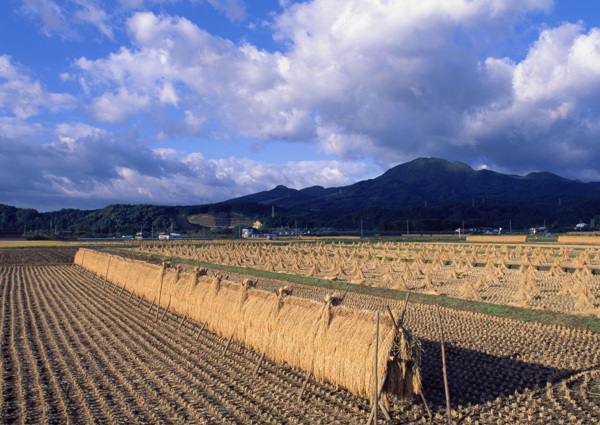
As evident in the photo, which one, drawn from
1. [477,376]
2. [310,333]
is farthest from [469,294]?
[310,333]

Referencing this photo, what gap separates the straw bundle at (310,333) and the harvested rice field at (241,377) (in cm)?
39

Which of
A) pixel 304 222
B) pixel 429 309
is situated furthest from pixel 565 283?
pixel 304 222

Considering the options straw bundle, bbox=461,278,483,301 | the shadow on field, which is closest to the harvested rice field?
the shadow on field

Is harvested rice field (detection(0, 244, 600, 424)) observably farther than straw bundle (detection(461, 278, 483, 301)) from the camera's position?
No

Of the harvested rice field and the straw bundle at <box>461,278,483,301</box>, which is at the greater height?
the straw bundle at <box>461,278,483,301</box>

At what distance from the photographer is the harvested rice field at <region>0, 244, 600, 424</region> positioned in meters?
6.47

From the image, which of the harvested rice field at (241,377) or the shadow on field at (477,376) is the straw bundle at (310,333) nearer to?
the harvested rice field at (241,377)

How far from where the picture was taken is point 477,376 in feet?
26.1

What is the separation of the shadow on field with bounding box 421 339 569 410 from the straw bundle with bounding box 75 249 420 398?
112 cm

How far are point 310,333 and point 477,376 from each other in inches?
130

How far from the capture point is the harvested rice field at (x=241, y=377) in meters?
6.47

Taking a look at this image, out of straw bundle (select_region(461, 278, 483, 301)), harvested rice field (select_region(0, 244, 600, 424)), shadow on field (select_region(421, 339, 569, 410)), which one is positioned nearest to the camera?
harvested rice field (select_region(0, 244, 600, 424))

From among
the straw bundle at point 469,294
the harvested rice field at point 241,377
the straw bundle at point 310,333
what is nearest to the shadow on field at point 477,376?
the harvested rice field at point 241,377

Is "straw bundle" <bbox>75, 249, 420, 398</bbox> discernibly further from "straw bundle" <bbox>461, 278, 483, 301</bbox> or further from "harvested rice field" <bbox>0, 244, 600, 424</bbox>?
"straw bundle" <bbox>461, 278, 483, 301</bbox>
